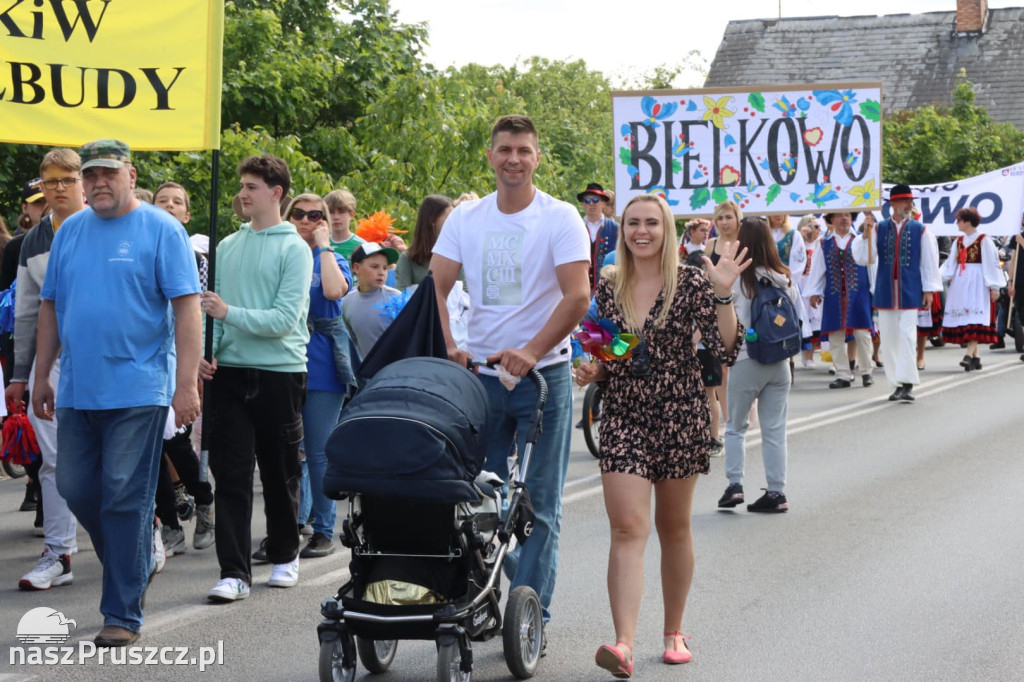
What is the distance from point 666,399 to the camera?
612 cm

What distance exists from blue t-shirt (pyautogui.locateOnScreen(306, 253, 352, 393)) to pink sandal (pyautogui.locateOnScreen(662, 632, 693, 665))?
2.91 metres

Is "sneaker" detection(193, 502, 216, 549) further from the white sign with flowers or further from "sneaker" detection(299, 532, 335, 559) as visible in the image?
the white sign with flowers

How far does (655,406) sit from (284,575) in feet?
8.11

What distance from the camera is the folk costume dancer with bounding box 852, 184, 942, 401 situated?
53.6ft

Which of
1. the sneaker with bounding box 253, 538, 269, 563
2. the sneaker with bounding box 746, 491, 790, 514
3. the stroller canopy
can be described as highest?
the stroller canopy

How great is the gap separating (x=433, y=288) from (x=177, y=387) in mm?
1303

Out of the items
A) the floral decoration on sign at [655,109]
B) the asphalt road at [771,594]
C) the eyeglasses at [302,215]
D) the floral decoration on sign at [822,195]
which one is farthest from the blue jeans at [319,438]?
the floral decoration on sign at [822,195]

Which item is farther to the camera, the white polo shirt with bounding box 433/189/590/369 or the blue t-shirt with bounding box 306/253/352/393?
the blue t-shirt with bounding box 306/253/352/393

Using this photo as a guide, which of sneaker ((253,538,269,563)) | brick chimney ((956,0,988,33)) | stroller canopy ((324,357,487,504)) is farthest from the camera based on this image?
brick chimney ((956,0,988,33))

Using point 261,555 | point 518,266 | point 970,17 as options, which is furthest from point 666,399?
point 970,17

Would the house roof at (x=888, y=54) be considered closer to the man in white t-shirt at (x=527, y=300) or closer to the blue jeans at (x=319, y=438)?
the blue jeans at (x=319, y=438)

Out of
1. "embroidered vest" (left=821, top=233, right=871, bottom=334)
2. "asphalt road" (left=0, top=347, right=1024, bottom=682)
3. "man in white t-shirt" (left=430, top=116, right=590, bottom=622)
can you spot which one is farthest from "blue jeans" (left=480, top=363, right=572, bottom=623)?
"embroidered vest" (left=821, top=233, right=871, bottom=334)

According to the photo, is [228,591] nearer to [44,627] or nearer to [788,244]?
[44,627]

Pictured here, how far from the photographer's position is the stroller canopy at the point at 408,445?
5.29m
